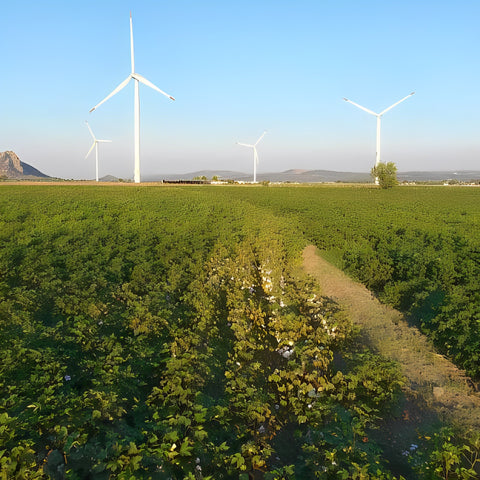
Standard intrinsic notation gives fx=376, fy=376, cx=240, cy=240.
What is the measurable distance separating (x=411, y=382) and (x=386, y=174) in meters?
91.3

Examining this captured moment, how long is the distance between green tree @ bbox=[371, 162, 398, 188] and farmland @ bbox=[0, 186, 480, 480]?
79.4 meters

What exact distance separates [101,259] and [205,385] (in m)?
8.07

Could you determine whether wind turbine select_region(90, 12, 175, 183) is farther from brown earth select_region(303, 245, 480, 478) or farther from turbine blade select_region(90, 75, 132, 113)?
brown earth select_region(303, 245, 480, 478)

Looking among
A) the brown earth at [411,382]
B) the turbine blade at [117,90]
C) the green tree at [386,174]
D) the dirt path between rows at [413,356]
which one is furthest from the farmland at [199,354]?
the green tree at [386,174]

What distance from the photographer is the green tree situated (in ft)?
300

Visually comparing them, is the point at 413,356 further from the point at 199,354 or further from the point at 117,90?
the point at 117,90

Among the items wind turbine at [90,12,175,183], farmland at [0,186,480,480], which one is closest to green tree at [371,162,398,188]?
wind turbine at [90,12,175,183]

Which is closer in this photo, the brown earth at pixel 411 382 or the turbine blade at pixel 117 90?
the brown earth at pixel 411 382

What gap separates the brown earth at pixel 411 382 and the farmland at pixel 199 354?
328mm

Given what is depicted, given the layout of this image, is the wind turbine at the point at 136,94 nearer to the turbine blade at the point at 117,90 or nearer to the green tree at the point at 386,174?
the turbine blade at the point at 117,90

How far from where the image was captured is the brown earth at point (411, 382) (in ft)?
21.6

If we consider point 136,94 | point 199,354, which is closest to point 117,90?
point 136,94

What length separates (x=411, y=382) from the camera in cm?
823

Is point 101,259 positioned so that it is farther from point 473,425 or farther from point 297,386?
point 473,425
